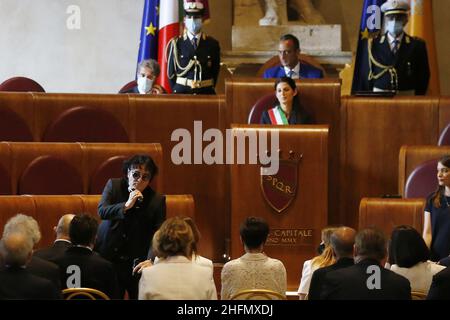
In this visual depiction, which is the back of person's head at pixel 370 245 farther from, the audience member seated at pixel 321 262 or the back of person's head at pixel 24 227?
the back of person's head at pixel 24 227

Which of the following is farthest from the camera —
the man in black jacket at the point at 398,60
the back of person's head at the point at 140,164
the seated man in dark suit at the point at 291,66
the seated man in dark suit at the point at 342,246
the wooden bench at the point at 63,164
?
the man in black jacket at the point at 398,60

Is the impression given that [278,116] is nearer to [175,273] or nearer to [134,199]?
[134,199]

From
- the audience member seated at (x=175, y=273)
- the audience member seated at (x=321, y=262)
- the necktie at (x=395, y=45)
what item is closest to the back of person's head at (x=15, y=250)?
the audience member seated at (x=175, y=273)

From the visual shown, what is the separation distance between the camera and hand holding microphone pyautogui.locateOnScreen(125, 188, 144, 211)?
6.71 m

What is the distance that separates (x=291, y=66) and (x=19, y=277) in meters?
4.43

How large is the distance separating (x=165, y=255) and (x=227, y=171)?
3335 millimetres

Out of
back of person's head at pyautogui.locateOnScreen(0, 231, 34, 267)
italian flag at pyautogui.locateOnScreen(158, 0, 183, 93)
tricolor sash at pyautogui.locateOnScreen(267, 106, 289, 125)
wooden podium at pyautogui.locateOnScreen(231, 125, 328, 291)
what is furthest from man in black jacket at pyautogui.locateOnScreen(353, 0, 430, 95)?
back of person's head at pyautogui.locateOnScreen(0, 231, 34, 267)

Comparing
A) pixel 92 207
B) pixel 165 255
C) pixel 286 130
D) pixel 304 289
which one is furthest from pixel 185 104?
pixel 165 255

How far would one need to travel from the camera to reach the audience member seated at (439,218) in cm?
Answer: 720

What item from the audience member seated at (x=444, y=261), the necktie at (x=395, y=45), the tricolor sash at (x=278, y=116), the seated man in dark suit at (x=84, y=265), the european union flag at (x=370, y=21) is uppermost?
the european union flag at (x=370, y=21)

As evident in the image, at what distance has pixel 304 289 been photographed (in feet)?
20.6

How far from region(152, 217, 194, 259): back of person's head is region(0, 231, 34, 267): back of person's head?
0.57 m

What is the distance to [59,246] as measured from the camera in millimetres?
6117

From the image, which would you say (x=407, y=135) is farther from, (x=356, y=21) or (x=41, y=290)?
(x=41, y=290)
